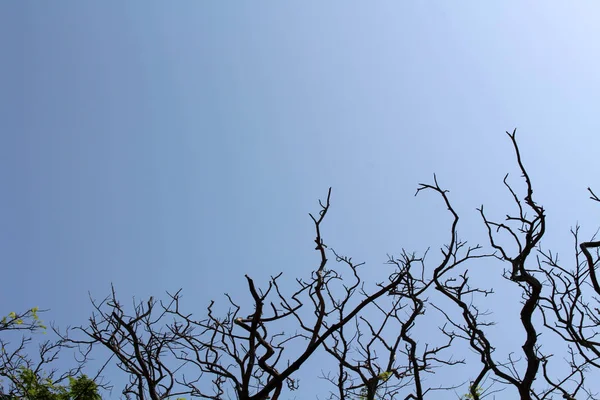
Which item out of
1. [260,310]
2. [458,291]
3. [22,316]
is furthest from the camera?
[22,316]

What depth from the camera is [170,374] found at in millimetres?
6148

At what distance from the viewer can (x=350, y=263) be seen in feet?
30.1

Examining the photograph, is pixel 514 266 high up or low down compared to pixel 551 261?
down

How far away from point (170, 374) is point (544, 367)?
5.21m

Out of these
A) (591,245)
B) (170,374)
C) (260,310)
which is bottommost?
(260,310)

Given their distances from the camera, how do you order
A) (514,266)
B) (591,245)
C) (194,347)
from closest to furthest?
(591,245) < (514,266) < (194,347)

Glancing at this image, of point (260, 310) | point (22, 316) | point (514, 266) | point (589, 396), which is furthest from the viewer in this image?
point (22, 316)

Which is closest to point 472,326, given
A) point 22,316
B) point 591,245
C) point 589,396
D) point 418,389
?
point 418,389

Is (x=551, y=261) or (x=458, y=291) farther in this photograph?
(x=551, y=261)

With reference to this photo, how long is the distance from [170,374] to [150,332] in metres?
1.43

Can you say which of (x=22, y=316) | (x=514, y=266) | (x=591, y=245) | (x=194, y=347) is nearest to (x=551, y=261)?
(x=514, y=266)

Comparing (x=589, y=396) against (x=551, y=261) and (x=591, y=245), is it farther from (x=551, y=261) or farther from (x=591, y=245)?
(x=591, y=245)

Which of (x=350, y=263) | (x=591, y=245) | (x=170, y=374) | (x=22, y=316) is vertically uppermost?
(x=350, y=263)

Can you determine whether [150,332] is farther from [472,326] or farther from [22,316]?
[472,326]
